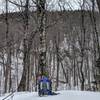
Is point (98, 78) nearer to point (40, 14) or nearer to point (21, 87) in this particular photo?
point (21, 87)

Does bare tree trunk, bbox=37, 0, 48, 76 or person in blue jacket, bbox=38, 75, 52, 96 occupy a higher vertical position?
bare tree trunk, bbox=37, 0, 48, 76

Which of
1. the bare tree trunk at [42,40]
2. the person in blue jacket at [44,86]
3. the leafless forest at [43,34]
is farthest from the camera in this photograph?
the leafless forest at [43,34]

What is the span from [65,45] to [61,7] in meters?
32.6

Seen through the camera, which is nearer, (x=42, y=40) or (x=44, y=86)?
(x=44, y=86)

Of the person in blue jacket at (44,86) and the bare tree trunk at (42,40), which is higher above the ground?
the bare tree trunk at (42,40)

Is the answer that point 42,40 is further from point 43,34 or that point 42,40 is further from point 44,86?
point 44,86

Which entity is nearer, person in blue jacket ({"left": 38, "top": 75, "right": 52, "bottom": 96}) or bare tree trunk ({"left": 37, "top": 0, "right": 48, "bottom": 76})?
person in blue jacket ({"left": 38, "top": 75, "right": 52, "bottom": 96})

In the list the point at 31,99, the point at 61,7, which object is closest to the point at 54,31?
the point at 61,7

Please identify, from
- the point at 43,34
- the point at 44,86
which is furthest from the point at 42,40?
the point at 44,86

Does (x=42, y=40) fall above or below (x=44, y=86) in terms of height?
above

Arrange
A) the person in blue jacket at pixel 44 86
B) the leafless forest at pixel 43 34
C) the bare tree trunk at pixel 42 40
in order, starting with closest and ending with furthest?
1. the person in blue jacket at pixel 44 86
2. the bare tree trunk at pixel 42 40
3. the leafless forest at pixel 43 34

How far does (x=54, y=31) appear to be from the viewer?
191 feet

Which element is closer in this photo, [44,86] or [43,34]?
[44,86]

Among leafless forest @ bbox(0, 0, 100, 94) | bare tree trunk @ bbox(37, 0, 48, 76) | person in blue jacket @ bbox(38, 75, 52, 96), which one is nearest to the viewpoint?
person in blue jacket @ bbox(38, 75, 52, 96)
